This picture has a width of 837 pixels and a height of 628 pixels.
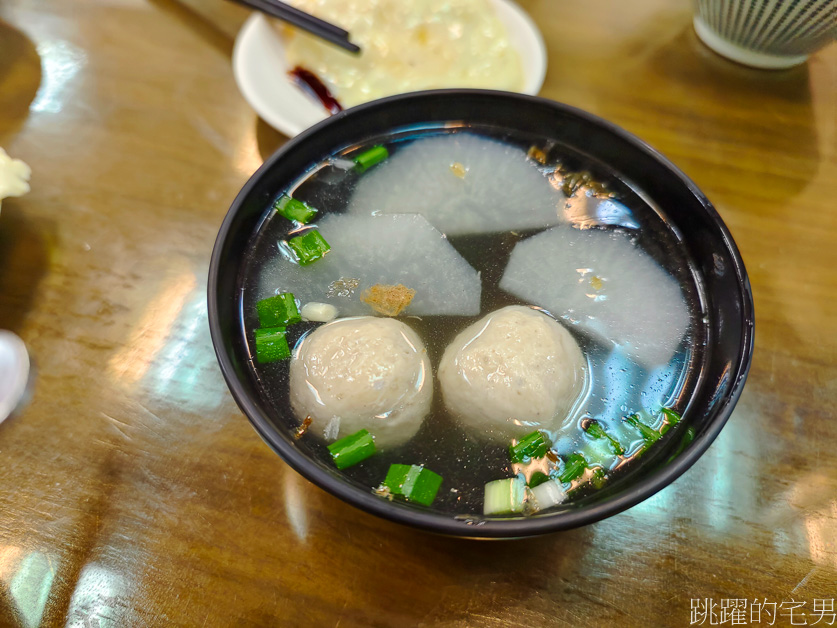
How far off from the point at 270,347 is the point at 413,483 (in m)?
0.50

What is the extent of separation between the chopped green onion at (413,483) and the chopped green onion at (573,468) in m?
0.29

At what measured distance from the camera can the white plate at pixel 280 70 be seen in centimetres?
202

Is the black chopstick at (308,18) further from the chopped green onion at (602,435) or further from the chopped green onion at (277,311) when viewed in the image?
the chopped green onion at (602,435)

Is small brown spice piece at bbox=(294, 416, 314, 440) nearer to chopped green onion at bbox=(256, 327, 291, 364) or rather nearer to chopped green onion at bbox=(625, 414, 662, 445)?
chopped green onion at bbox=(256, 327, 291, 364)

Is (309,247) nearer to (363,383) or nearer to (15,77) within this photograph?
(363,383)

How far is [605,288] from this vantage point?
1.46 meters

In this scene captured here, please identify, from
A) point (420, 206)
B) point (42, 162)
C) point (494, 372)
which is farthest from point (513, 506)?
point (42, 162)

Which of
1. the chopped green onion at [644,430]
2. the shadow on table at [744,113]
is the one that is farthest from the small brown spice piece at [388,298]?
the shadow on table at [744,113]

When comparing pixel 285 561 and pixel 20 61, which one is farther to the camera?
pixel 20 61

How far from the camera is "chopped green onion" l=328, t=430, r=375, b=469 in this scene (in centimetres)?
116

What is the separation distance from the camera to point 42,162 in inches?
78.3

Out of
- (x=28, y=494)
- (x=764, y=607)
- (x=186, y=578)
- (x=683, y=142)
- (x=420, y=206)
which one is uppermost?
(x=683, y=142)

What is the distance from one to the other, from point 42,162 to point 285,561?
182cm

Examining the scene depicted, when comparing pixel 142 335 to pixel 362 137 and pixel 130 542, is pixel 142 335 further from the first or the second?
pixel 362 137
